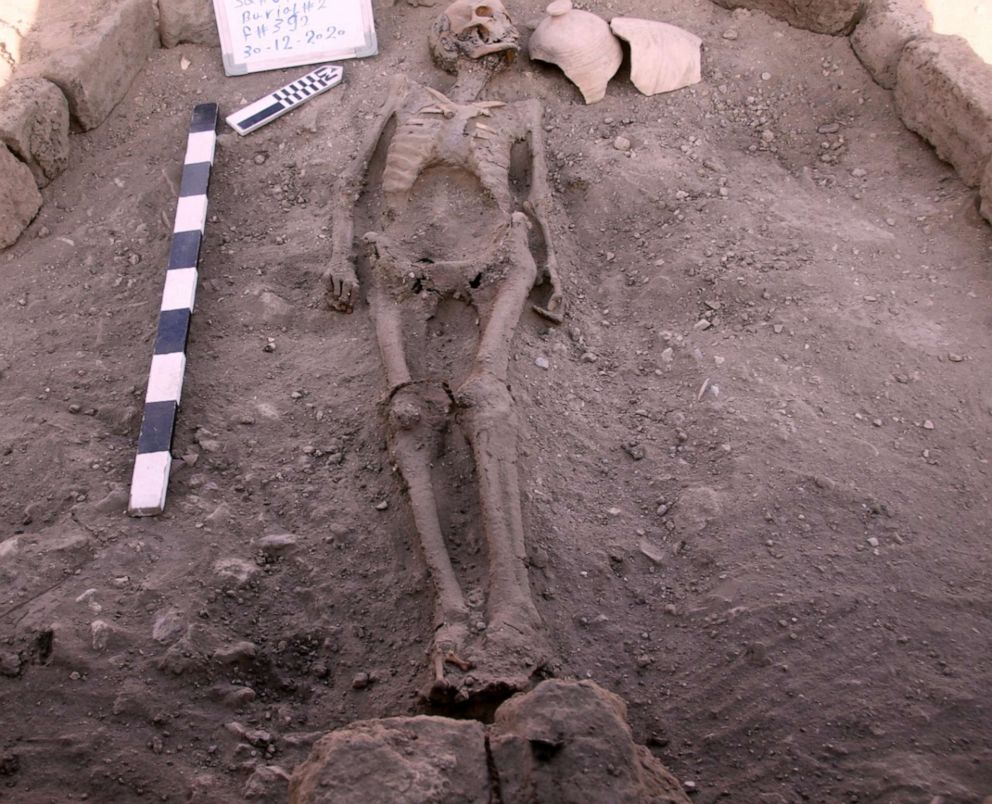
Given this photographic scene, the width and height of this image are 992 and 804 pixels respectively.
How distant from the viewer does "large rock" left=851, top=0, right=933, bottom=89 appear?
4.54 metres

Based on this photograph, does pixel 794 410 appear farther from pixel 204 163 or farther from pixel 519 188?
pixel 204 163

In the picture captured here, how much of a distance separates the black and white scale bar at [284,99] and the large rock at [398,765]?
359 centimetres

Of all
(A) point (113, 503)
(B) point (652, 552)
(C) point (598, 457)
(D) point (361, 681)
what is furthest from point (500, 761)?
(A) point (113, 503)

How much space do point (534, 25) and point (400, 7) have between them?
0.82m

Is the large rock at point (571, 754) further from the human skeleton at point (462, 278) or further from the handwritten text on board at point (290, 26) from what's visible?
the handwritten text on board at point (290, 26)

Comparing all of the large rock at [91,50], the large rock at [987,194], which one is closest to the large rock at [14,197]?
the large rock at [91,50]

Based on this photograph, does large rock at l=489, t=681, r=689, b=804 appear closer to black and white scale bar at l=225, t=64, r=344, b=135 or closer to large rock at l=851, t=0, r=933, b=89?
black and white scale bar at l=225, t=64, r=344, b=135

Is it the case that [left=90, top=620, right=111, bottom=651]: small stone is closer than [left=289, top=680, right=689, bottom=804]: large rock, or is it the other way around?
[left=289, top=680, right=689, bottom=804]: large rock

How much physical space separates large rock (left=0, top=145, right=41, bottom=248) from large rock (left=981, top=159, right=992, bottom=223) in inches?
167

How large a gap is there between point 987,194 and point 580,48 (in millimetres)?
2056

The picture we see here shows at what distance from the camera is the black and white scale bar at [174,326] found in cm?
330

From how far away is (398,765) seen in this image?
1.90 meters

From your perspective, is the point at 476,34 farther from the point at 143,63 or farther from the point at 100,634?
the point at 100,634

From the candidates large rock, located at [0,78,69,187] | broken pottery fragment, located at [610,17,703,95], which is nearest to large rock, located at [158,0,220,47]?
large rock, located at [0,78,69,187]
